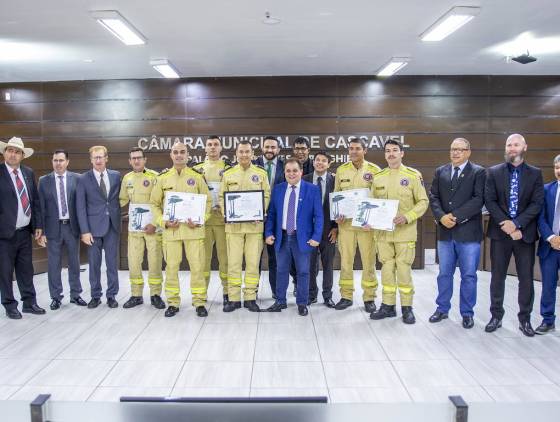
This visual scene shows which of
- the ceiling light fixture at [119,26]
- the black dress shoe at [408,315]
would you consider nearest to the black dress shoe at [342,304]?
the black dress shoe at [408,315]

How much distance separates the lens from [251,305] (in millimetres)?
5012

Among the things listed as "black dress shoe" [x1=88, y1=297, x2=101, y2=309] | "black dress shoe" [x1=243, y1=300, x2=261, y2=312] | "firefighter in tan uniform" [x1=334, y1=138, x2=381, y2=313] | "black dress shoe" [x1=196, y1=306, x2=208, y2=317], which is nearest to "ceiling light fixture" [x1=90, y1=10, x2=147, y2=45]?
"firefighter in tan uniform" [x1=334, y1=138, x2=381, y2=313]

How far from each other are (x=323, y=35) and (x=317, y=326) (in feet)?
12.5

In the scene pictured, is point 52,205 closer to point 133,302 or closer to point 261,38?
point 133,302

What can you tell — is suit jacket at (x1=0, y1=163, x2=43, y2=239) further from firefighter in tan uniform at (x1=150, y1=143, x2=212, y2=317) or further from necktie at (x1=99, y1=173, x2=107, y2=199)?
firefighter in tan uniform at (x1=150, y1=143, x2=212, y2=317)

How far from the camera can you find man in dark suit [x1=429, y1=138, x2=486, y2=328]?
4.37 metres

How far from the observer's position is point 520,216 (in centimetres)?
413

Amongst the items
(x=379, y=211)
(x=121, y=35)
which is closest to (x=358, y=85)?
(x=121, y=35)

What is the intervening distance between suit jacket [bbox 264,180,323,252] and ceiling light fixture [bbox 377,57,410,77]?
3865 mm

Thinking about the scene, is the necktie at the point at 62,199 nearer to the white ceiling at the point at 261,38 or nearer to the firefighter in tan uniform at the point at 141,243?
the firefighter in tan uniform at the point at 141,243

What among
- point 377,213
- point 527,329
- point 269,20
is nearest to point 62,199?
point 269,20

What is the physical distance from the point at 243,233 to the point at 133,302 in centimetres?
142

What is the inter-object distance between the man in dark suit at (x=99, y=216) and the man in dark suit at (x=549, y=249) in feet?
13.6

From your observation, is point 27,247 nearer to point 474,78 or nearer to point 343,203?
point 343,203
